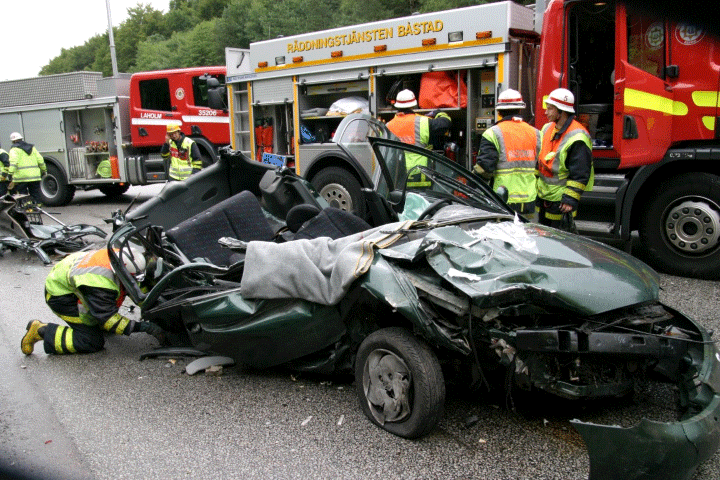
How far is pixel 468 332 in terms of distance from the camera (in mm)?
2988

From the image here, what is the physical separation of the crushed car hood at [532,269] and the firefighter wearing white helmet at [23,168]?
33.3 ft

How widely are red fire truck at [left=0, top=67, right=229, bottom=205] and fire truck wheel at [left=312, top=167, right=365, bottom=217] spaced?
3915mm

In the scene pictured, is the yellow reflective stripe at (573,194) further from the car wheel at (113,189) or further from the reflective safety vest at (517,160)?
the car wheel at (113,189)

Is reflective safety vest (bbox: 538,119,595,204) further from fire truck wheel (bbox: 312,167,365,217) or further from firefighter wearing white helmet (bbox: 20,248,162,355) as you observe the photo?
firefighter wearing white helmet (bbox: 20,248,162,355)

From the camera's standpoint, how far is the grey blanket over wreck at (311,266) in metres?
3.29

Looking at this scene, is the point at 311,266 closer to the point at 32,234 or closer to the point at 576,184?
the point at 576,184

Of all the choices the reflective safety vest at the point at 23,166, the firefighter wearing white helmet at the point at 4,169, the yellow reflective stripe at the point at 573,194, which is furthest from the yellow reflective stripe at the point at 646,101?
the firefighter wearing white helmet at the point at 4,169

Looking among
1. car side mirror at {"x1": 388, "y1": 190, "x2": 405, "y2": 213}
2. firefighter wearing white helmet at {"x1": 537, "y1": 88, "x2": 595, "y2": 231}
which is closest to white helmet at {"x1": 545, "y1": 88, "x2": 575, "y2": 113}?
firefighter wearing white helmet at {"x1": 537, "y1": 88, "x2": 595, "y2": 231}

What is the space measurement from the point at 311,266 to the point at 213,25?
3917 centimetres

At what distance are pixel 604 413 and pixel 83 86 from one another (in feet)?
45.6

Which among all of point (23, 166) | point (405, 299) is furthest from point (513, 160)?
point (23, 166)

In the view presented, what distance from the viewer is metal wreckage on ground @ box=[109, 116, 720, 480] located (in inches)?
109

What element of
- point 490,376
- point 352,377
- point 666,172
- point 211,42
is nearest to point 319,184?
point 666,172

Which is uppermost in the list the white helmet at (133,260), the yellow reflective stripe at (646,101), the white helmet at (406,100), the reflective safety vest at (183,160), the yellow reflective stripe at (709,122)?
the white helmet at (406,100)
